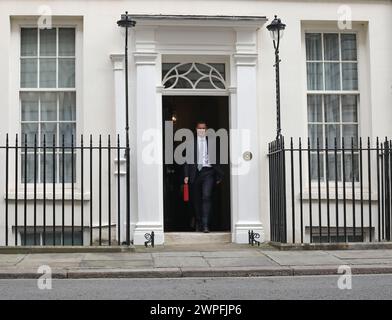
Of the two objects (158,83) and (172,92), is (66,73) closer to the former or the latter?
(158,83)

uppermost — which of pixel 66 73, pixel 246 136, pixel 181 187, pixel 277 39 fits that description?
pixel 277 39

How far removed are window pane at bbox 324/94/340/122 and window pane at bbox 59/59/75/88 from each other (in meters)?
4.82

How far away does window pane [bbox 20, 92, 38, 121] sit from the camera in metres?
12.7

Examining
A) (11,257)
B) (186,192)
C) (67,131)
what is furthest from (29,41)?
(11,257)

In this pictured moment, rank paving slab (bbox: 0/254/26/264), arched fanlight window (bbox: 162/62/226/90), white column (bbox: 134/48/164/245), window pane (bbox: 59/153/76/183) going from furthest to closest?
arched fanlight window (bbox: 162/62/226/90) < window pane (bbox: 59/153/76/183) < white column (bbox: 134/48/164/245) < paving slab (bbox: 0/254/26/264)

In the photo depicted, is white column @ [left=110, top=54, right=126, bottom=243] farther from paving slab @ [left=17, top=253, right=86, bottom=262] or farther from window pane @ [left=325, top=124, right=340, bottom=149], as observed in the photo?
window pane @ [left=325, top=124, right=340, bottom=149]

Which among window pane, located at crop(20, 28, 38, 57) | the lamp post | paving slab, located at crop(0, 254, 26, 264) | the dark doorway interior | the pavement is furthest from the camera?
the dark doorway interior

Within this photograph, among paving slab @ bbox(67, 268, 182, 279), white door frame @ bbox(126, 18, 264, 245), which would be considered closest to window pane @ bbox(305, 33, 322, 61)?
white door frame @ bbox(126, 18, 264, 245)

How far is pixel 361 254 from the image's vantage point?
1090 cm

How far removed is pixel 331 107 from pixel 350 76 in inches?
27.8

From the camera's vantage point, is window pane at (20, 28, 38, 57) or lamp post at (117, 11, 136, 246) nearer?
lamp post at (117, 11, 136, 246)
